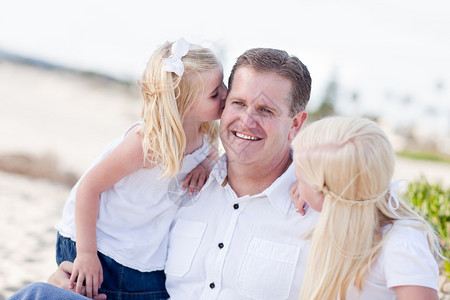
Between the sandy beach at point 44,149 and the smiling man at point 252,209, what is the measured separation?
513 millimetres

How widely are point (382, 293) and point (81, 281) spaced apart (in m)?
1.22

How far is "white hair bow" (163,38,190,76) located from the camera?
2.25 meters

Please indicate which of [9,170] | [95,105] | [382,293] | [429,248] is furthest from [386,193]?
[95,105]

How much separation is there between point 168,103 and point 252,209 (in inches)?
23.1

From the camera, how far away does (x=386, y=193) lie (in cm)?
176

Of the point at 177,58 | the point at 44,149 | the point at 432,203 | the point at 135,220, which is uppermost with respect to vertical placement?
the point at 177,58

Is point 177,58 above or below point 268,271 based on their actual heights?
above

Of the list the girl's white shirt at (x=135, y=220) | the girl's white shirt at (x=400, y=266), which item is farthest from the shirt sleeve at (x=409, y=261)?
the girl's white shirt at (x=135, y=220)

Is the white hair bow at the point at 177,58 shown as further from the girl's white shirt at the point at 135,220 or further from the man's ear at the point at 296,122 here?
the man's ear at the point at 296,122

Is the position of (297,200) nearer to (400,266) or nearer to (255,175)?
(255,175)

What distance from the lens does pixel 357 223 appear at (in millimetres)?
1677

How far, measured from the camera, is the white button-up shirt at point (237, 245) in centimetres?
204

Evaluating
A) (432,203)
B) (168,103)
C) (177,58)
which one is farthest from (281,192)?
(432,203)

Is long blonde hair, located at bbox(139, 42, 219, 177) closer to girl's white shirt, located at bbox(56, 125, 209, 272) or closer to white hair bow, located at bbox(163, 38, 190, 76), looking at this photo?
white hair bow, located at bbox(163, 38, 190, 76)
